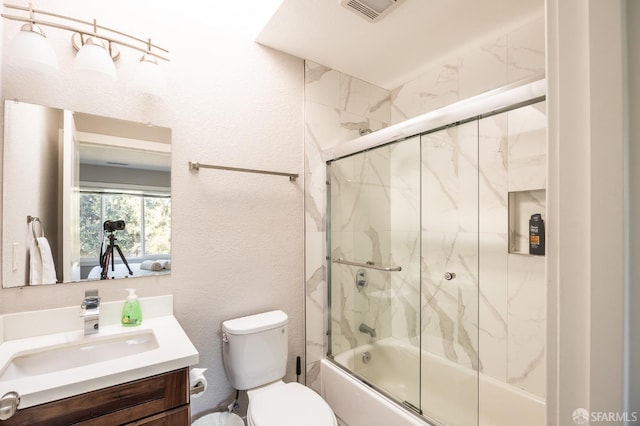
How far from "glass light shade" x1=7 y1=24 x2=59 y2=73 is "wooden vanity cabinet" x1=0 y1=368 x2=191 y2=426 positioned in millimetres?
1185

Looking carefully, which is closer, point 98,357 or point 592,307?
point 592,307

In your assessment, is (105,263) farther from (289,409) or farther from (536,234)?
(536,234)

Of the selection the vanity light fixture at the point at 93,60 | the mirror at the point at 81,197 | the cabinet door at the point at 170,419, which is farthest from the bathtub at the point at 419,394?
the vanity light fixture at the point at 93,60

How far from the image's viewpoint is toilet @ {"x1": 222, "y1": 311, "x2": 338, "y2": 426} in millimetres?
1399

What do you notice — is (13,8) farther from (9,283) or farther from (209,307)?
(209,307)

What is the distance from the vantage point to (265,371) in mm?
1649

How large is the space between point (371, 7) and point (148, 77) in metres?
1.14

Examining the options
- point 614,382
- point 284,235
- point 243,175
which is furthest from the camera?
point 284,235

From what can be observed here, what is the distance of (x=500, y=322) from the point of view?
175 cm

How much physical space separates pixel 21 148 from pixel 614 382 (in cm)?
190

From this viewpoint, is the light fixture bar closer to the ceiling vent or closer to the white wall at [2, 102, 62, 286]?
the white wall at [2, 102, 62, 286]

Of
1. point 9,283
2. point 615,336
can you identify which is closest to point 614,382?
point 615,336

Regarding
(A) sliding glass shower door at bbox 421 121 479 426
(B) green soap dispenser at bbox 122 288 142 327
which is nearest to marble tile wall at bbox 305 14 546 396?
(A) sliding glass shower door at bbox 421 121 479 426

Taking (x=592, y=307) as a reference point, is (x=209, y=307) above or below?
below
